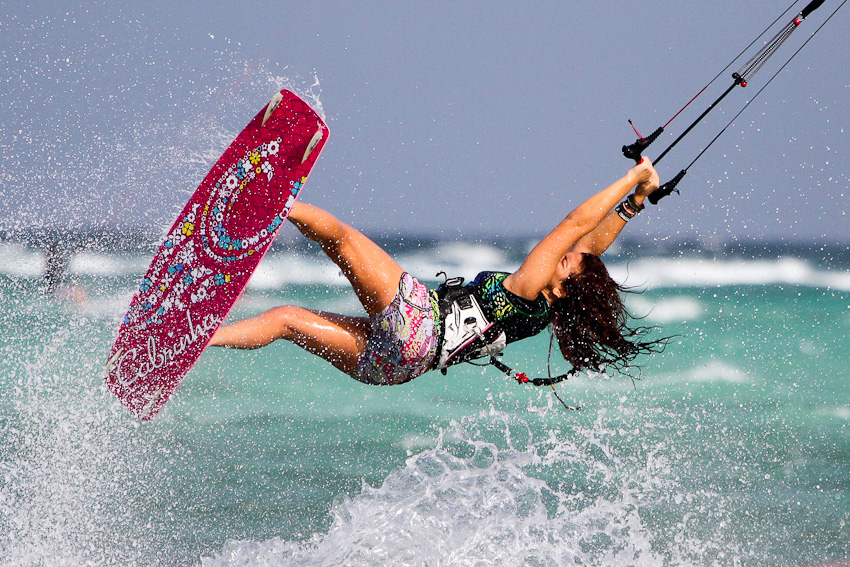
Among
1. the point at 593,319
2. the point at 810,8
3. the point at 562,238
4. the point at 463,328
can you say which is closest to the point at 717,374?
the point at 593,319

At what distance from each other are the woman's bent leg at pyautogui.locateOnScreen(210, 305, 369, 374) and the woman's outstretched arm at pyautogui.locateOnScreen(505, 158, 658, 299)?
101 cm

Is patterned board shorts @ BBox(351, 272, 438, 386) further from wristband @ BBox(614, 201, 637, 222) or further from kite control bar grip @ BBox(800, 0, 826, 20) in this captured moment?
kite control bar grip @ BBox(800, 0, 826, 20)

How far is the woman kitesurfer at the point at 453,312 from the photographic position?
177 inches

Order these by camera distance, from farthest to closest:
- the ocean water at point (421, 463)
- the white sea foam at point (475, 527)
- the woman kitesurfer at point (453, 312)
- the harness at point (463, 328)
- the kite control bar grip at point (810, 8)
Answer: the ocean water at point (421, 463) → the white sea foam at point (475, 527) → the harness at point (463, 328) → the woman kitesurfer at point (453, 312) → the kite control bar grip at point (810, 8)

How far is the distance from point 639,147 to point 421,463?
3321 millimetres

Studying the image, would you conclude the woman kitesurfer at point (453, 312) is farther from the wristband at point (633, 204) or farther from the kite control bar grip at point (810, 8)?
the kite control bar grip at point (810, 8)

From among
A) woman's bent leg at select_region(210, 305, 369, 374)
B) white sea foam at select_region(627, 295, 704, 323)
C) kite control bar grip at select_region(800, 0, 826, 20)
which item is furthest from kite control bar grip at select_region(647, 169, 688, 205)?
white sea foam at select_region(627, 295, 704, 323)

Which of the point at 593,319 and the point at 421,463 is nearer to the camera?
the point at 593,319

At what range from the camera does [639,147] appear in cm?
457

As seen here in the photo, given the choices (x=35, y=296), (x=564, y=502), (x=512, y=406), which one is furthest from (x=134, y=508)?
(x=35, y=296)

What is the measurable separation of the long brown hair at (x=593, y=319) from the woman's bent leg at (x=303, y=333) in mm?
1201

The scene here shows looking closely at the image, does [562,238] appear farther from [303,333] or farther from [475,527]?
[475,527]

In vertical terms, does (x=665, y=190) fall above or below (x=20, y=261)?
above

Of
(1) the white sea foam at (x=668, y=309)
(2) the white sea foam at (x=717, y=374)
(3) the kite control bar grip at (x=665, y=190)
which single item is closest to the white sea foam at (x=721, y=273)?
(1) the white sea foam at (x=668, y=309)
